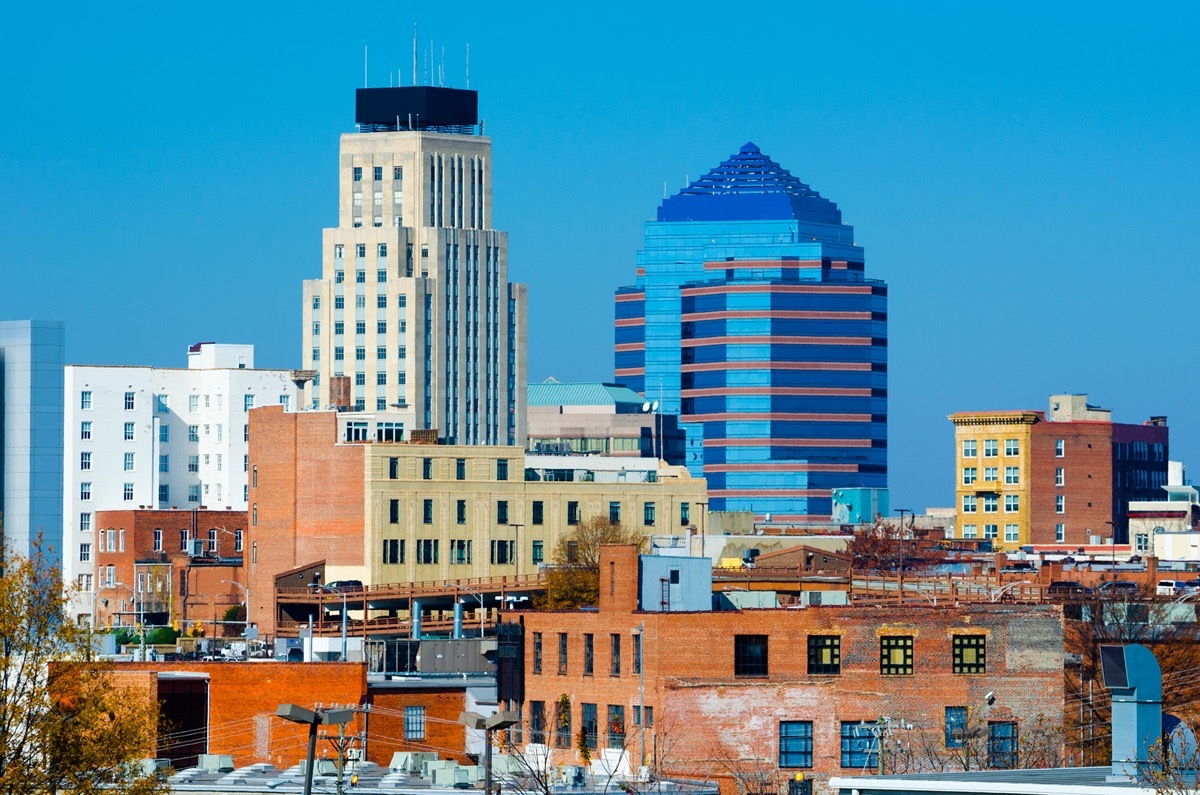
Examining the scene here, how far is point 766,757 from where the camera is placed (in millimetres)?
101250

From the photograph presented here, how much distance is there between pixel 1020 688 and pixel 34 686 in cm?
4373


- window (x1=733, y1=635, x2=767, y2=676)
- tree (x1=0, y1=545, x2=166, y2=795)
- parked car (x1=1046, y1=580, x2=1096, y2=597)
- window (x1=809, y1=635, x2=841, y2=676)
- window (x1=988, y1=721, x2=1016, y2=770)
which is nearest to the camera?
tree (x1=0, y1=545, x2=166, y2=795)

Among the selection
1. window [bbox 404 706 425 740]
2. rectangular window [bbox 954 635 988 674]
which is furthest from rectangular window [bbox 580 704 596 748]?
rectangular window [bbox 954 635 988 674]

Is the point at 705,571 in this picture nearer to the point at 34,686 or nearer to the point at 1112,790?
the point at 34,686

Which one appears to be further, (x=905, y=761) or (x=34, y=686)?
(x=905, y=761)

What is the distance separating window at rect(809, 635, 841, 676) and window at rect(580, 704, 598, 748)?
29.5ft

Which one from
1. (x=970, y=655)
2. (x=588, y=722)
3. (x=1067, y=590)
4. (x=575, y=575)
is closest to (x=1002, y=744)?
(x=970, y=655)

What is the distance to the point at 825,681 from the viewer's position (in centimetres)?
10281

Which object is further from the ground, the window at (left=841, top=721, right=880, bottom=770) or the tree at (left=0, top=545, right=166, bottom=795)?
the tree at (left=0, top=545, right=166, bottom=795)

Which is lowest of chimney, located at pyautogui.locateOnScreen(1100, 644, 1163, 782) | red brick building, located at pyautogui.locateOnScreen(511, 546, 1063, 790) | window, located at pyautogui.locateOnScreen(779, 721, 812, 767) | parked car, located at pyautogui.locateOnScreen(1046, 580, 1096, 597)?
window, located at pyautogui.locateOnScreen(779, 721, 812, 767)

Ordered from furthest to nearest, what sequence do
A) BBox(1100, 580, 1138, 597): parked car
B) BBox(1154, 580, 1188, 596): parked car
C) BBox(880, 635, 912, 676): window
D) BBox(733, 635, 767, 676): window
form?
1. BBox(1154, 580, 1188, 596): parked car
2. BBox(1100, 580, 1138, 597): parked car
3. BBox(733, 635, 767, 676): window
4. BBox(880, 635, 912, 676): window

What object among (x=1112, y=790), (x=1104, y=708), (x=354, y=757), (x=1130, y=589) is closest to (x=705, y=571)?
(x=1104, y=708)

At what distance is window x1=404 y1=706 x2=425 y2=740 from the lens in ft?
343

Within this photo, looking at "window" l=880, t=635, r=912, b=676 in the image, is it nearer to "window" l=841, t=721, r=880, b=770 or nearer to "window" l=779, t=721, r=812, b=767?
"window" l=841, t=721, r=880, b=770
